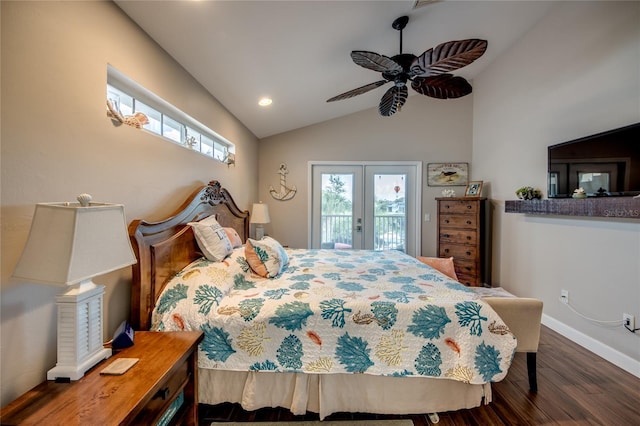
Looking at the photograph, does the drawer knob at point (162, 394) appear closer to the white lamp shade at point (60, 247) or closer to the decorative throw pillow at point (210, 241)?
the white lamp shade at point (60, 247)

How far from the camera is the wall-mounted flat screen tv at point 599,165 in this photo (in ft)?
6.44

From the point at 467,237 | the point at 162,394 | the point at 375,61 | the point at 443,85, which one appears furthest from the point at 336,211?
the point at 162,394

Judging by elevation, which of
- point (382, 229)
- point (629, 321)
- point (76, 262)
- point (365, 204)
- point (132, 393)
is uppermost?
point (365, 204)

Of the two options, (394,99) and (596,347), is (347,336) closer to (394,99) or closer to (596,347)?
(394,99)

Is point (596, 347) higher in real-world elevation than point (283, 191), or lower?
lower

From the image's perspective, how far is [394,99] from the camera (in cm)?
229

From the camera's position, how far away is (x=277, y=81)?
2.70 m

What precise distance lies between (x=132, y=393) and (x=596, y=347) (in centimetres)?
343

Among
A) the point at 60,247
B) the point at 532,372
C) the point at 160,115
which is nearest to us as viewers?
the point at 60,247

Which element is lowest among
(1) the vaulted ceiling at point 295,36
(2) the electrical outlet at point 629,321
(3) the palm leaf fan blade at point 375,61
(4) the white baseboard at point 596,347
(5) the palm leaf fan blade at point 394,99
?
(4) the white baseboard at point 596,347

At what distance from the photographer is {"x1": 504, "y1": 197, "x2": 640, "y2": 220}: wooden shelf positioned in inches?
75.0

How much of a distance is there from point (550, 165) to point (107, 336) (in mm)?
3978

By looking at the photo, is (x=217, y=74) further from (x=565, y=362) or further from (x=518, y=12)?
→ (x=565, y=362)

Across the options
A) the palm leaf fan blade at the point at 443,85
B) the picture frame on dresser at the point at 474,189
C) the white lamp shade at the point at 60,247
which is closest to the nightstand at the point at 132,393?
the white lamp shade at the point at 60,247
